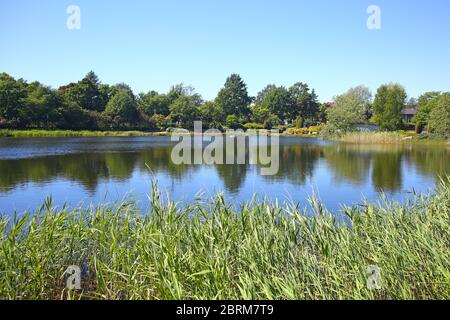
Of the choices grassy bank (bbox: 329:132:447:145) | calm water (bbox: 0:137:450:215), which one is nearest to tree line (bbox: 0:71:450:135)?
grassy bank (bbox: 329:132:447:145)

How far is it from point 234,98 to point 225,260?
5798cm

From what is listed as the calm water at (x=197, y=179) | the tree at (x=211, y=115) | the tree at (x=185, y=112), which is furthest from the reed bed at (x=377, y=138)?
the tree at (x=185, y=112)

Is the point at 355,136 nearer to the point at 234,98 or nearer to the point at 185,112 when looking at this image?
the point at 185,112

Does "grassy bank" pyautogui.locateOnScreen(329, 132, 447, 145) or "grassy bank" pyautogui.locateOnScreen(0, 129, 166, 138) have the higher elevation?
"grassy bank" pyautogui.locateOnScreen(0, 129, 166, 138)

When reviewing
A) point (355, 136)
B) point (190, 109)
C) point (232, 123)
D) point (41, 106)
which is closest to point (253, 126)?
point (232, 123)

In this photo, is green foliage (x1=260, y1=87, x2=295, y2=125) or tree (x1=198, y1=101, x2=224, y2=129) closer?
tree (x1=198, y1=101, x2=224, y2=129)

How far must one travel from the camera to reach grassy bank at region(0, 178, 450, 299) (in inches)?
125

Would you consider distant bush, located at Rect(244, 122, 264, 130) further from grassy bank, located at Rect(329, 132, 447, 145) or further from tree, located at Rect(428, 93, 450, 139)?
tree, located at Rect(428, 93, 450, 139)

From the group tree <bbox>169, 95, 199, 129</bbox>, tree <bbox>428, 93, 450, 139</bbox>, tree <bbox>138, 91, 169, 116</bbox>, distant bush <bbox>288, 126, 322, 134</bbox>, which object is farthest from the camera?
tree <bbox>138, 91, 169, 116</bbox>

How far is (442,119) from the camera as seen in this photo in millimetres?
29656

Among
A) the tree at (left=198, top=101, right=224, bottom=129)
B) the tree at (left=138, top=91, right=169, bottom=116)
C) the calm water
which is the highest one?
the tree at (left=138, top=91, right=169, bottom=116)

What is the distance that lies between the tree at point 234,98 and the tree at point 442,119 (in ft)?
99.6

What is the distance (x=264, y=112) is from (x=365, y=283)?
5250cm

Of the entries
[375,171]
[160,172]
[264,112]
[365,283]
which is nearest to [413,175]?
[375,171]
